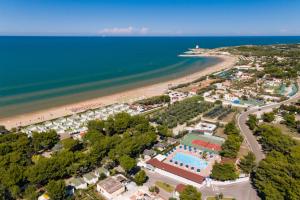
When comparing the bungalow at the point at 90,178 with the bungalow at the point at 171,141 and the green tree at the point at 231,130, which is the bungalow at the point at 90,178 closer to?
the bungalow at the point at 171,141

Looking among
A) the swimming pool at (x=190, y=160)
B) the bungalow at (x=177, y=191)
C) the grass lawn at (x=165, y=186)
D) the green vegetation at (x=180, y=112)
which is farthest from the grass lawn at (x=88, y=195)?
A: the green vegetation at (x=180, y=112)

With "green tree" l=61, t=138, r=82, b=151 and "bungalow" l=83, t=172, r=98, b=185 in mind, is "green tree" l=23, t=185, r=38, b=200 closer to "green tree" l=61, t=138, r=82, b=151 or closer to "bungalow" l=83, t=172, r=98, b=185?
"bungalow" l=83, t=172, r=98, b=185

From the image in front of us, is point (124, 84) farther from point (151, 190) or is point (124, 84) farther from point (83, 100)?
point (151, 190)

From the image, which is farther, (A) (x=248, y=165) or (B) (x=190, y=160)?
(B) (x=190, y=160)

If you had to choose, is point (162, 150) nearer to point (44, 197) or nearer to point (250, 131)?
point (44, 197)

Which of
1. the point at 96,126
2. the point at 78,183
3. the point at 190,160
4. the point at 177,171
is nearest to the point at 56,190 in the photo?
the point at 78,183

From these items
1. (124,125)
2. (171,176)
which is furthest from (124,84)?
(171,176)

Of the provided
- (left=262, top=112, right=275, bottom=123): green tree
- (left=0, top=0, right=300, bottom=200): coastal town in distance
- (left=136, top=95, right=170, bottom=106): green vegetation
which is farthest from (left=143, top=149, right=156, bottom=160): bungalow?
(left=262, top=112, right=275, bottom=123): green tree
